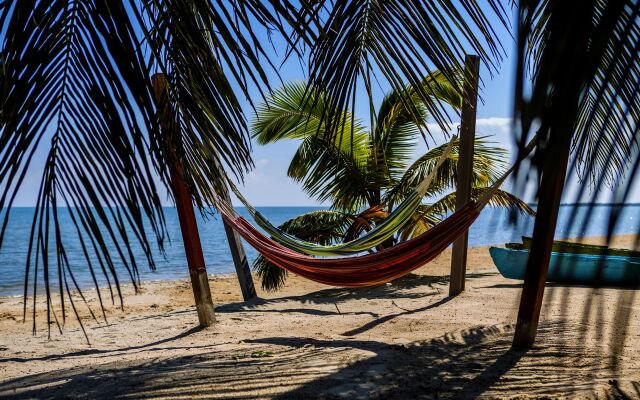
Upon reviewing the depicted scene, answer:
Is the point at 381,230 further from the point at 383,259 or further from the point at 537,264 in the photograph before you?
the point at 537,264

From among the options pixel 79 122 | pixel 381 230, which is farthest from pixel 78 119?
pixel 381 230

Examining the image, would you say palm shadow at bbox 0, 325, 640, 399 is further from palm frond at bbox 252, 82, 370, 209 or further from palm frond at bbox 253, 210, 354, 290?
palm frond at bbox 252, 82, 370, 209

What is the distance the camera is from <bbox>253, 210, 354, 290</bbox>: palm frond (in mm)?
5547

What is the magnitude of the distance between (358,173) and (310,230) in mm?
734

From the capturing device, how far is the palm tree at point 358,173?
5.31 m

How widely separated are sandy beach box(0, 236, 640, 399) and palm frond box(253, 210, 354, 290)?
1281 millimetres

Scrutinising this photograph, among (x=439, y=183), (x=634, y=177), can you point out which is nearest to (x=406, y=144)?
(x=439, y=183)

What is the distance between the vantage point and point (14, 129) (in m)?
0.86

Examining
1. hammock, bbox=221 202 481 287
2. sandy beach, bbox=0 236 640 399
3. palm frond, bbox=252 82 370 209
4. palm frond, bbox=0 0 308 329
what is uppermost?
palm frond, bbox=252 82 370 209

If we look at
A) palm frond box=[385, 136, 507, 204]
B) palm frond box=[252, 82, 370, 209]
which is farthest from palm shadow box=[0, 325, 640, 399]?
palm frond box=[252, 82, 370, 209]

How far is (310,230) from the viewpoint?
18.4 feet

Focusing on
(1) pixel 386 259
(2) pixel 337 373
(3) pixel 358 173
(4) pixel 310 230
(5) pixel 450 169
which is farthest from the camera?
(4) pixel 310 230

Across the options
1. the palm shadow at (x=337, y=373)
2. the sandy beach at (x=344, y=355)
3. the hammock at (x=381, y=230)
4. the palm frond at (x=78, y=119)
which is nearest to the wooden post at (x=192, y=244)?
the sandy beach at (x=344, y=355)

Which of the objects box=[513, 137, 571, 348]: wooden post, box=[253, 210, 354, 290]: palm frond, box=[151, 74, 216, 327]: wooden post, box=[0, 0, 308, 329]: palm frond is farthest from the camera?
box=[253, 210, 354, 290]: palm frond
